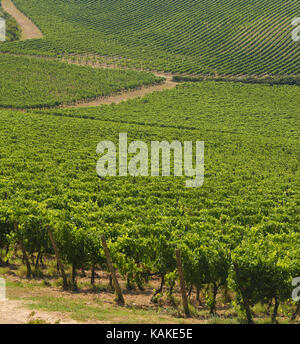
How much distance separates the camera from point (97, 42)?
96875mm

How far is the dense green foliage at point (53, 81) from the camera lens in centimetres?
6016

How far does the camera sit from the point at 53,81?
226ft

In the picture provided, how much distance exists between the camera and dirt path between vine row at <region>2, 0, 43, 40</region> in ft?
315

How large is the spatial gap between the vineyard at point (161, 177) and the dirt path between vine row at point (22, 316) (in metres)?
2.97

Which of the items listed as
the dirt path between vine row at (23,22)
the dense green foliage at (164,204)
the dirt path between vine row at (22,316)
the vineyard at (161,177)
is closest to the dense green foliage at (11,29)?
the dirt path between vine row at (23,22)

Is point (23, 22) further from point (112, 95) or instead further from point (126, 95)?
point (126, 95)

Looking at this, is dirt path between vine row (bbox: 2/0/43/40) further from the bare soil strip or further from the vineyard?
the bare soil strip

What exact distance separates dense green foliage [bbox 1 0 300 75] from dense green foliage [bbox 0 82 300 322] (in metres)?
42.6

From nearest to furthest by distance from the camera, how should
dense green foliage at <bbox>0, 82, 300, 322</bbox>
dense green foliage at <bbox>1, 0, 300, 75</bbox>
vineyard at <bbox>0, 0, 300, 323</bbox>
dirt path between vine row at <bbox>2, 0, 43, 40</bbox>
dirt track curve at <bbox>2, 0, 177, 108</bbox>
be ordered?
dense green foliage at <bbox>0, 82, 300, 322</bbox> < vineyard at <bbox>0, 0, 300, 323</bbox> < dirt track curve at <bbox>2, 0, 177, 108</bbox> < dense green foliage at <bbox>1, 0, 300, 75</bbox> < dirt path between vine row at <bbox>2, 0, 43, 40</bbox>

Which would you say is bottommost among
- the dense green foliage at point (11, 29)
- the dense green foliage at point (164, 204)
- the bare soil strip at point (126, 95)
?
the dense green foliage at point (164, 204)

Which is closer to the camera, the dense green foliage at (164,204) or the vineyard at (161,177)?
the dense green foliage at (164,204)

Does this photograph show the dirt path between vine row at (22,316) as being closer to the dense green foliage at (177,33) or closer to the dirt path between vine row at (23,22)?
the dense green foliage at (177,33)

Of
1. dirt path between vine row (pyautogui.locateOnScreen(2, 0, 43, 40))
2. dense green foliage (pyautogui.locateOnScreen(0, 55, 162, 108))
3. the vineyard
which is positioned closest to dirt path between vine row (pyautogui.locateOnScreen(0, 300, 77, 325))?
the vineyard
